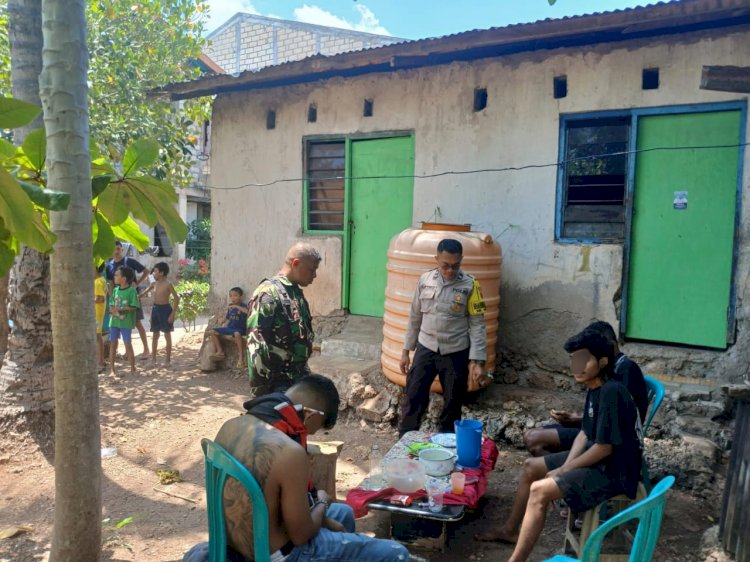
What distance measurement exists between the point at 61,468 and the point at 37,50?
122 inches

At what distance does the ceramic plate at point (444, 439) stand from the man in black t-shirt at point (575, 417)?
481 mm

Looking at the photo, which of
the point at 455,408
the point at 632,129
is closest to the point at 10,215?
the point at 455,408

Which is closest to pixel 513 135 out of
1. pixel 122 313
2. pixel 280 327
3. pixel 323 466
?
pixel 280 327

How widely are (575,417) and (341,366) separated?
2.84m

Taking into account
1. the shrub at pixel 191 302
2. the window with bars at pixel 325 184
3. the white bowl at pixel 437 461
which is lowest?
the shrub at pixel 191 302

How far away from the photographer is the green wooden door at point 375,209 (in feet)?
21.8

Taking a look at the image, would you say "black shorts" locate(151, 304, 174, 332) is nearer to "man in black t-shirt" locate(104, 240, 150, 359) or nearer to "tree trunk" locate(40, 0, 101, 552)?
"man in black t-shirt" locate(104, 240, 150, 359)

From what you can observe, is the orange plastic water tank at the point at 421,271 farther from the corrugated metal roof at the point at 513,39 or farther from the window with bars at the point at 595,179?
the corrugated metal roof at the point at 513,39

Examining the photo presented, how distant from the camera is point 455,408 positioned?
445 cm

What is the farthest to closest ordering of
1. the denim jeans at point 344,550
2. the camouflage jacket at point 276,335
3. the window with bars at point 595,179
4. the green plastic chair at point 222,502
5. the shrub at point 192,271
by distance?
1. the shrub at point 192,271
2. the window with bars at point 595,179
3. the camouflage jacket at point 276,335
4. the denim jeans at point 344,550
5. the green plastic chair at point 222,502

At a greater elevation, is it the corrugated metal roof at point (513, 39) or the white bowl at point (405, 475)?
the corrugated metal roof at point (513, 39)

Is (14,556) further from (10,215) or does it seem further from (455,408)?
(455,408)

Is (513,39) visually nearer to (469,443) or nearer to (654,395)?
(654,395)

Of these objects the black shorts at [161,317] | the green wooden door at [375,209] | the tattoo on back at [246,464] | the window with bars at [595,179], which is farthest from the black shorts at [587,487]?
the black shorts at [161,317]
